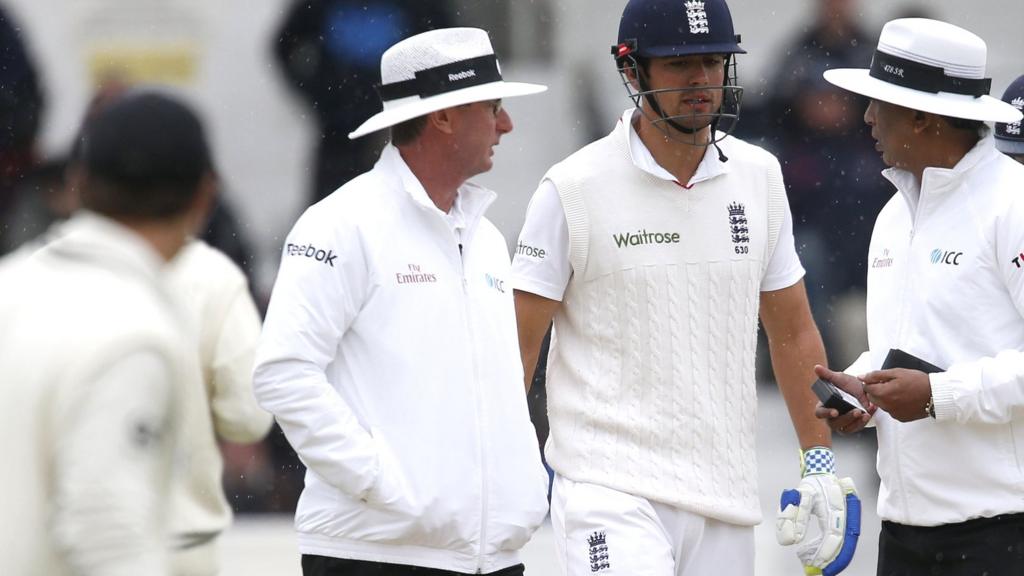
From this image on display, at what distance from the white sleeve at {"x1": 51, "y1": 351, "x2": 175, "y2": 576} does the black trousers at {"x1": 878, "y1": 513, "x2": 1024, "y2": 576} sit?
2.59m

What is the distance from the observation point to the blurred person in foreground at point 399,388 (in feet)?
13.5

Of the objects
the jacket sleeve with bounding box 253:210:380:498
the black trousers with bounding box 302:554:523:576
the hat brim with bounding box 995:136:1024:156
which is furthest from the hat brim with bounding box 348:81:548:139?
the hat brim with bounding box 995:136:1024:156

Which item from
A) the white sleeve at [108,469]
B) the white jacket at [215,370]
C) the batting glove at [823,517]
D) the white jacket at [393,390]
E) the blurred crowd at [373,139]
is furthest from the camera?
the blurred crowd at [373,139]

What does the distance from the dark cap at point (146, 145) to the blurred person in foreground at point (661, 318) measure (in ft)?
6.38

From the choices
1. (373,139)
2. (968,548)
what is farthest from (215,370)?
(373,139)

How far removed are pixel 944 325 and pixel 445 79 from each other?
1.43m

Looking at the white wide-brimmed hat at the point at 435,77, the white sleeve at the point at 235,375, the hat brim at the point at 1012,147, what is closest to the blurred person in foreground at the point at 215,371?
the white sleeve at the point at 235,375

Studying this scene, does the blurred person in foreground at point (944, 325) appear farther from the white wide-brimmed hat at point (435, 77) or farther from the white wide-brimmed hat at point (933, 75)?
the white wide-brimmed hat at point (435, 77)

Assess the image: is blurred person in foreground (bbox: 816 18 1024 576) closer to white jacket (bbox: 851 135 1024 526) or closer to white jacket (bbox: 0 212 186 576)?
white jacket (bbox: 851 135 1024 526)

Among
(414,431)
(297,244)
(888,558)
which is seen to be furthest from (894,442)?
(297,244)

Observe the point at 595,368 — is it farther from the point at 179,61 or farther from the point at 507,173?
the point at 179,61

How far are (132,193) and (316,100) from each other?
5.30 m

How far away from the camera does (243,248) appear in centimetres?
816

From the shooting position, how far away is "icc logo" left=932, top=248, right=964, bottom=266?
4660mm
